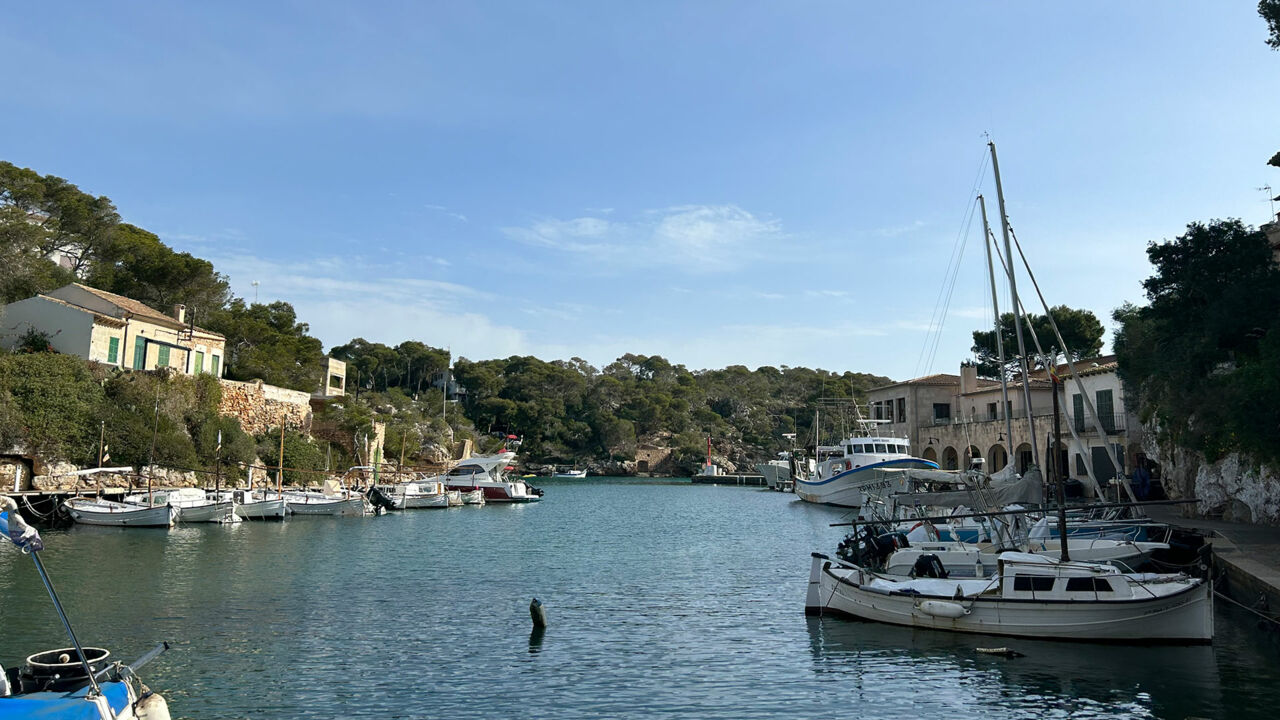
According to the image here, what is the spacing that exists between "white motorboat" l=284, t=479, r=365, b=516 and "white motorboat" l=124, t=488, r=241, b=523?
4161 millimetres

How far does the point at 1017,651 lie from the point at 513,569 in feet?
50.8

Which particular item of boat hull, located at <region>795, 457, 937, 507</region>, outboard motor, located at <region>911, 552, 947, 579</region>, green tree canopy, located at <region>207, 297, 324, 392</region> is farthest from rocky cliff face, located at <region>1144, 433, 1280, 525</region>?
green tree canopy, located at <region>207, 297, 324, 392</region>

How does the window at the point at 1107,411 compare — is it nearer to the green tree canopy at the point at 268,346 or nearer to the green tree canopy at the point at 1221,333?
the green tree canopy at the point at 1221,333

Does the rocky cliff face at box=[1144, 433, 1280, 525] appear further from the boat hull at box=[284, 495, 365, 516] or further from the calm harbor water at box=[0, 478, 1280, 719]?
the boat hull at box=[284, 495, 365, 516]

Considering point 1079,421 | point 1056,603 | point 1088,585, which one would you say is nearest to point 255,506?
point 1056,603

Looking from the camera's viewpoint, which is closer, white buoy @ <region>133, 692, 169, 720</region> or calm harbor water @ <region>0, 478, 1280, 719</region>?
white buoy @ <region>133, 692, 169, 720</region>

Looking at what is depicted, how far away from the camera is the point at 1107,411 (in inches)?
1802

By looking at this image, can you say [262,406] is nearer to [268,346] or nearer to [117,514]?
[268,346]

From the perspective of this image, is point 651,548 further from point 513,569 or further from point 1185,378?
point 1185,378

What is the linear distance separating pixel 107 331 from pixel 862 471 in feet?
140

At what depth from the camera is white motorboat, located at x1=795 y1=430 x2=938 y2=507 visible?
47.6m

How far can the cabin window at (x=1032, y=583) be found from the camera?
51.9 feet

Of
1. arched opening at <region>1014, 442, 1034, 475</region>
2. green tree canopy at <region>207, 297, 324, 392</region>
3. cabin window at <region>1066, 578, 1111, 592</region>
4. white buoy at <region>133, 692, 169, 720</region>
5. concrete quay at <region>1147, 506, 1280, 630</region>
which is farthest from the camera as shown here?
green tree canopy at <region>207, 297, 324, 392</region>

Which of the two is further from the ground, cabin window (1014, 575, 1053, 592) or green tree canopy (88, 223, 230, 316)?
green tree canopy (88, 223, 230, 316)
